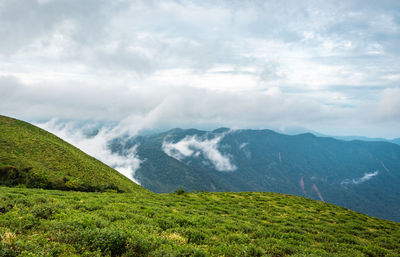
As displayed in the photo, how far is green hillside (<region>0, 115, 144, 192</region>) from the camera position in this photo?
28.5 meters

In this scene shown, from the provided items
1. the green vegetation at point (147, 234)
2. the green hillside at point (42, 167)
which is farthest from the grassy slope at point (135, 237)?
the green hillside at point (42, 167)

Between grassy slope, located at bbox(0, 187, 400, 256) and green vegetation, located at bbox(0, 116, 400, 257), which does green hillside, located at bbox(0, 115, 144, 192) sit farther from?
grassy slope, located at bbox(0, 187, 400, 256)

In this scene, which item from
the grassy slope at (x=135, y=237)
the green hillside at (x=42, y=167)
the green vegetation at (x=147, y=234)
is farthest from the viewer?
the green hillside at (x=42, y=167)

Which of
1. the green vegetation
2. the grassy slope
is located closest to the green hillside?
the green vegetation

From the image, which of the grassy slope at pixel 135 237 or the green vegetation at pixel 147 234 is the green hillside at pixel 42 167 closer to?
the green vegetation at pixel 147 234

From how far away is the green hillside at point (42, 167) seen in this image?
93.5ft

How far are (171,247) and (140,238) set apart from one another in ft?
4.76

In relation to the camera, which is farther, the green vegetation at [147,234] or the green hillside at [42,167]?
the green hillside at [42,167]

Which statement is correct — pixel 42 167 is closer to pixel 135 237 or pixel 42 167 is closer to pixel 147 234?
pixel 147 234

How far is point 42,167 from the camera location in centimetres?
3275

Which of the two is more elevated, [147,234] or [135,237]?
[135,237]

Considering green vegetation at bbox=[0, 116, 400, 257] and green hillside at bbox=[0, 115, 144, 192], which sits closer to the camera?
green vegetation at bbox=[0, 116, 400, 257]

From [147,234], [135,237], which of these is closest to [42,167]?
[147,234]

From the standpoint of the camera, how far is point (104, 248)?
835 centimetres
